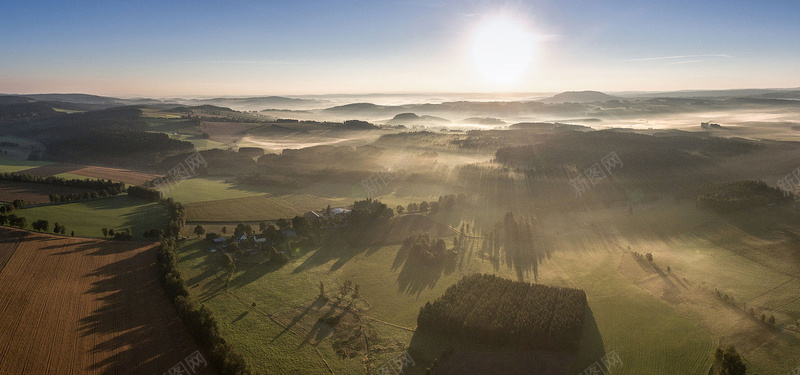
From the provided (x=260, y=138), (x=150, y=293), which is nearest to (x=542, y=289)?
(x=150, y=293)

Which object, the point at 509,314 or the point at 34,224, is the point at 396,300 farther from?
the point at 34,224

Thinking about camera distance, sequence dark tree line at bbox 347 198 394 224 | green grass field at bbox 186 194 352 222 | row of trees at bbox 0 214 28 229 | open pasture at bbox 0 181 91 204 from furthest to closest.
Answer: green grass field at bbox 186 194 352 222
open pasture at bbox 0 181 91 204
dark tree line at bbox 347 198 394 224
row of trees at bbox 0 214 28 229

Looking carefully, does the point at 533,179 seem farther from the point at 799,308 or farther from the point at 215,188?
the point at 215,188

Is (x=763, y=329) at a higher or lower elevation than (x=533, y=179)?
lower

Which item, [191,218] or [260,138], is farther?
[260,138]

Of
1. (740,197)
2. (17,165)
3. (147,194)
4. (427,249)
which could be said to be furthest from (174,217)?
(740,197)

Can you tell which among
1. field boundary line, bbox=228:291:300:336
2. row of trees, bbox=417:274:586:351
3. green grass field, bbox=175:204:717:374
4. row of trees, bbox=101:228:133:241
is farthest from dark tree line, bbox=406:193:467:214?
row of trees, bbox=101:228:133:241

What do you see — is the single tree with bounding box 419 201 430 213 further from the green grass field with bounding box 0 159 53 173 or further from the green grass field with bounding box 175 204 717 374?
the green grass field with bounding box 0 159 53 173
